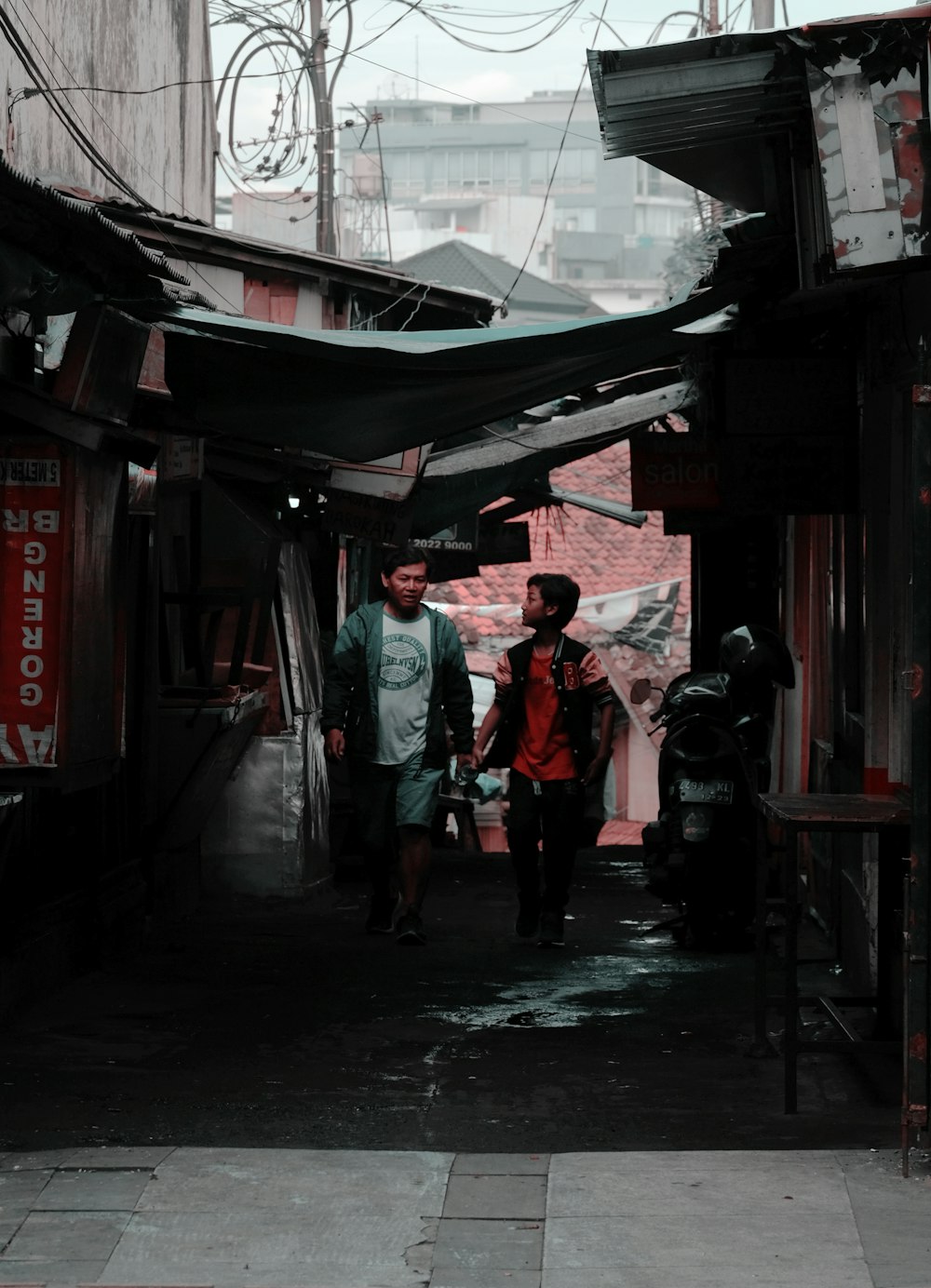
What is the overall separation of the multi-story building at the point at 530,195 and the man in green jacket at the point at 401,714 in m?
61.8

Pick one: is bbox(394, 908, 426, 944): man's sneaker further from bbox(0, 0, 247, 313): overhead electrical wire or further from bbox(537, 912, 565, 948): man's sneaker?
bbox(0, 0, 247, 313): overhead electrical wire

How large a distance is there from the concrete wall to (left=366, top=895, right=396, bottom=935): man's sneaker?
14.7 ft

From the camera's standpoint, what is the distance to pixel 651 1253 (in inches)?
180

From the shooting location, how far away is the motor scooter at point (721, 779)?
32.3 feet

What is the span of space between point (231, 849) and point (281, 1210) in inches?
276

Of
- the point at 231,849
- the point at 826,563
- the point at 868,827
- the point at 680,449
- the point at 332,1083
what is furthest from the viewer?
the point at 680,449

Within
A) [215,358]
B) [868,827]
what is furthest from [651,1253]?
[215,358]

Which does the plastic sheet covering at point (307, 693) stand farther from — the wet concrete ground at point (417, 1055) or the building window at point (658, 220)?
the building window at point (658, 220)

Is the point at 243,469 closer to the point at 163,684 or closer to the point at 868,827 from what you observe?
the point at 163,684

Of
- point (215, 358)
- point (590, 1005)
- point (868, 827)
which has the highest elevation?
point (215, 358)

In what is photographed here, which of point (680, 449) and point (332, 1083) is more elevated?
point (680, 449)

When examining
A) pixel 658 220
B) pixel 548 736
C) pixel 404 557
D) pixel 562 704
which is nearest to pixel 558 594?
pixel 562 704

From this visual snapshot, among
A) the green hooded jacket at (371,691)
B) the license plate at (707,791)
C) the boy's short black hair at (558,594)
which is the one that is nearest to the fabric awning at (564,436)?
the boy's short black hair at (558,594)

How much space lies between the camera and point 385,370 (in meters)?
7.31
